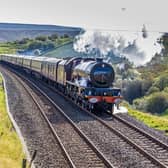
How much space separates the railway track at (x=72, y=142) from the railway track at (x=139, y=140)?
5.04 feet

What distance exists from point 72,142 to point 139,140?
2759 millimetres

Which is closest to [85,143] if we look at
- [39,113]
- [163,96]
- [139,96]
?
[39,113]

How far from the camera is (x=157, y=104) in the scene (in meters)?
40.8

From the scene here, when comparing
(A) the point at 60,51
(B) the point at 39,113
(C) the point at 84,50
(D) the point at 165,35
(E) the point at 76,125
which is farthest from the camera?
(A) the point at 60,51

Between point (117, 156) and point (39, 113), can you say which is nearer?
point (117, 156)

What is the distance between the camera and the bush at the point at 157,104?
1588 inches

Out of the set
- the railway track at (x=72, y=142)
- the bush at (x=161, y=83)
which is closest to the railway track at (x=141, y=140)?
the railway track at (x=72, y=142)

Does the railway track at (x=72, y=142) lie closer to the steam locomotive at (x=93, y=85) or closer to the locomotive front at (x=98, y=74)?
the steam locomotive at (x=93, y=85)

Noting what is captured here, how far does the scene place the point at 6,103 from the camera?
29.6 m

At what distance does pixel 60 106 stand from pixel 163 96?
14.6 m

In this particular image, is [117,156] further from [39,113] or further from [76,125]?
[39,113]

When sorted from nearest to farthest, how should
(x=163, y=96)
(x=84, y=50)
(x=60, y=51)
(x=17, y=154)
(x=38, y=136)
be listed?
(x=17, y=154)
(x=38, y=136)
(x=163, y=96)
(x=84, y=50)
(x=60, y=51)

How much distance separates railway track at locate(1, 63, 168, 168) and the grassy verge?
417 cm

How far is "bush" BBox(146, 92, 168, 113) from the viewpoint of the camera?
40.3m
